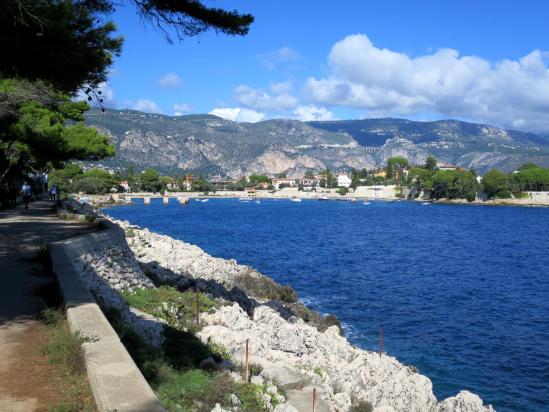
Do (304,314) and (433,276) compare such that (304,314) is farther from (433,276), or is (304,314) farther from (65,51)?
(433,276)

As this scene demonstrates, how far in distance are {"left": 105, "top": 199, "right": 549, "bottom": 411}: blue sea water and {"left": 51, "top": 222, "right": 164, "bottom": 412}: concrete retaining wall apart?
39.4 feet

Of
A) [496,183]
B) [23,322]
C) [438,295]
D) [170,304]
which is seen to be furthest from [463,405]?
[496,183]

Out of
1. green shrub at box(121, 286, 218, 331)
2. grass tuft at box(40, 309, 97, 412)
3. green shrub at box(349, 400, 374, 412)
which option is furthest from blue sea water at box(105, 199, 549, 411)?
grass tuft at box(40, 309, 97, 412)

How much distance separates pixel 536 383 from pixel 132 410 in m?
16.8

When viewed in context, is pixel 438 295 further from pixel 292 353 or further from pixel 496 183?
pixel 496 183

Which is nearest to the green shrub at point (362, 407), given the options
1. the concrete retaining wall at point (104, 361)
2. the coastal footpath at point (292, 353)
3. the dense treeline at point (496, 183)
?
the coastal footpath at point (292, 353)

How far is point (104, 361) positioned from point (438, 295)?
28.8 meters

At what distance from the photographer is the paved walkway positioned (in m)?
5.98

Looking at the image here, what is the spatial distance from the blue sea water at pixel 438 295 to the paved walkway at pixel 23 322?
12158 millimetres

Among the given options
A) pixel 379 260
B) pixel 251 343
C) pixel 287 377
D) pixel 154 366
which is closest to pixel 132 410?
pixel 154 366

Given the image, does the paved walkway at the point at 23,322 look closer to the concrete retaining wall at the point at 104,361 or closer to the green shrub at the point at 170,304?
the concrete retaining wall at the point at 104,361

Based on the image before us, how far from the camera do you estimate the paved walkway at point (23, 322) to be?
5977mm

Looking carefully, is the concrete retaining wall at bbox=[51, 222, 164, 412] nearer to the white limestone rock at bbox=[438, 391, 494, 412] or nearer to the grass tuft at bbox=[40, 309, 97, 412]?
the grass tuft at bbox=[40, 309, 97, 412]

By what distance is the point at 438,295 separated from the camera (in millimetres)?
32250
